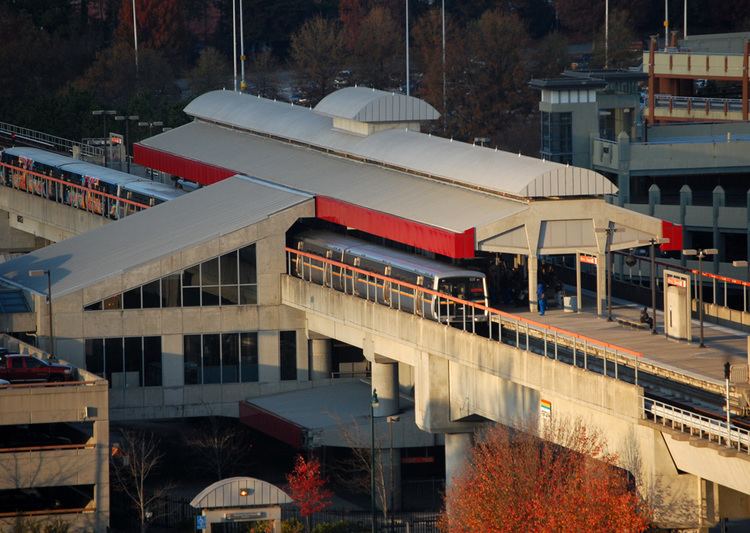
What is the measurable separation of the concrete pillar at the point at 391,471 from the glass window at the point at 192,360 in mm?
10692

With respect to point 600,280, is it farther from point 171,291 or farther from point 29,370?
point 29,370

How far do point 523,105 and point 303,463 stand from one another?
104 metres

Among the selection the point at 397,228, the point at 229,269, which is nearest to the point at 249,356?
the point at 229,269

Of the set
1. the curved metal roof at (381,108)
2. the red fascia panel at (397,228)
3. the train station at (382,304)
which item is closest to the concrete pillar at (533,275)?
the train station at (382,304)

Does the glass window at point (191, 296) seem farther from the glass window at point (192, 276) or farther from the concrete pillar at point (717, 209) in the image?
the concrete pillar at point (717, 209)

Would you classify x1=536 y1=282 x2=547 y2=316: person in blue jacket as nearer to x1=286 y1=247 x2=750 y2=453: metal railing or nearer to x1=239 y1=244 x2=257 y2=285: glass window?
x1=286 y1=247 x2=750 y2=453: metal railing

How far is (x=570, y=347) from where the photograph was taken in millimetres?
80625

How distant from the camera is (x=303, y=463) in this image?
86312 millimetres

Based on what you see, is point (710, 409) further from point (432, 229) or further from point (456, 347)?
point (432, 229)

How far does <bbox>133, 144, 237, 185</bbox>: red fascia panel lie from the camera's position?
11667cm

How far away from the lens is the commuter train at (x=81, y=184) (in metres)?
121

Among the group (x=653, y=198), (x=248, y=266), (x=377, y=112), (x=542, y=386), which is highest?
(x=377, y=112)

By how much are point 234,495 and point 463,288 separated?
13.9m

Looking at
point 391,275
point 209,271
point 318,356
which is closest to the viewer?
point 391,275
